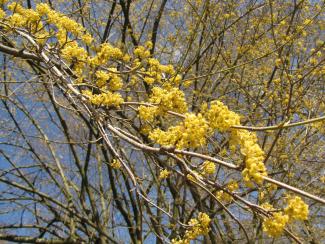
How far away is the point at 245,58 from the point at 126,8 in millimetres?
2005

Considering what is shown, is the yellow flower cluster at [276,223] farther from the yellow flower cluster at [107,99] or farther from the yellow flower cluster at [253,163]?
the yellow flower cluster at [107,99]

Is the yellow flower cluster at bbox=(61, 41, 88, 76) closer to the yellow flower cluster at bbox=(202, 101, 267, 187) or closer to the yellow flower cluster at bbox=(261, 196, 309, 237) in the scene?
the yellow flower cluster at bbox=(202, 101, 267, 187)

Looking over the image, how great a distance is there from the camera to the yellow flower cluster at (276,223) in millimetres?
2205

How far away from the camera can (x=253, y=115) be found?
6.59m

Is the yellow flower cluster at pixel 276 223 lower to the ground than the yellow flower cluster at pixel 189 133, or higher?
lower

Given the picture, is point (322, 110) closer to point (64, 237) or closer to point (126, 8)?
point (126, 8)

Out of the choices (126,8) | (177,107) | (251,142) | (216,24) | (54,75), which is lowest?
(251,142)

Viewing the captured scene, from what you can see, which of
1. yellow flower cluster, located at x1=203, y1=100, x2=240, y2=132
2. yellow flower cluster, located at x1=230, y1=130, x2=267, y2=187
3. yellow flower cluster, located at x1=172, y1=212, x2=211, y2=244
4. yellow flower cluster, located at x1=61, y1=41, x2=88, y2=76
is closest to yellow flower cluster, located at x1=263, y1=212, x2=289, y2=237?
yellow flower cluster, located at x1=230, y1=130, x2=267, y2=187

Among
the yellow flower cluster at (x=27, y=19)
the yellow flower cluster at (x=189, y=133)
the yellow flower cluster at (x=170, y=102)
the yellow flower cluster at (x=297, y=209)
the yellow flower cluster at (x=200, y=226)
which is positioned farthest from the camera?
the yellow flower cluster at (x=27, y=19)

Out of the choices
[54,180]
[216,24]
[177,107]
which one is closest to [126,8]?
[216,24]

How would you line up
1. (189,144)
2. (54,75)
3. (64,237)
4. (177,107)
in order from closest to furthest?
1. (189,144)
2. (177,107)
3. (54,75)
4. (64,237)

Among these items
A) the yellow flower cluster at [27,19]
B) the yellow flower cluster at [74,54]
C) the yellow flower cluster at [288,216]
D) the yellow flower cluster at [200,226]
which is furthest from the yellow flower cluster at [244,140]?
the yellow flower cluster at [27,19]

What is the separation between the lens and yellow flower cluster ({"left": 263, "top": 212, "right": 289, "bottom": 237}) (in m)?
2.21

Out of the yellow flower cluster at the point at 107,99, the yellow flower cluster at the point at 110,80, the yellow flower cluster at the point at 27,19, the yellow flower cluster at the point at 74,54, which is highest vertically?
the yellow flower cluster at the point at 27,19
